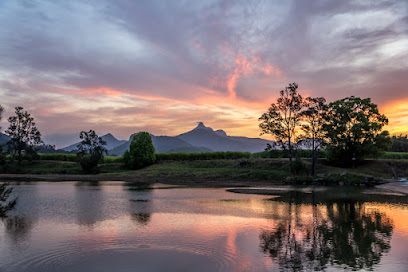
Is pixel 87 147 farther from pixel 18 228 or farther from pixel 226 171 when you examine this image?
pixel 18 228

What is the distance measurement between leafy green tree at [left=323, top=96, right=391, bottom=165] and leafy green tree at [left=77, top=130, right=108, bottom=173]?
45739 millimetres

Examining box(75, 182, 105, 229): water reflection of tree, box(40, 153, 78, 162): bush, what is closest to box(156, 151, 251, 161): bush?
box(40, 153, 78, 162): bush

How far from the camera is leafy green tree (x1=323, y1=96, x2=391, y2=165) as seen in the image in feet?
180

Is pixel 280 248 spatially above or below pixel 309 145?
below

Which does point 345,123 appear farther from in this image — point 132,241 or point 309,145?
point 132,241

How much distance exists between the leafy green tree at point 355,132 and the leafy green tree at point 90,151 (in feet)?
150

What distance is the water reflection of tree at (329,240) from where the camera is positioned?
1088cm

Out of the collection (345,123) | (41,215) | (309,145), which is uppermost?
(345,123)

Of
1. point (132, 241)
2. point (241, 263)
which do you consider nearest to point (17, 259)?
point (132, 241)

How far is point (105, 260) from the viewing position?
432 inches

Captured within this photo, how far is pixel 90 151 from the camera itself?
2709 inches

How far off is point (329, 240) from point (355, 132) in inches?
1853

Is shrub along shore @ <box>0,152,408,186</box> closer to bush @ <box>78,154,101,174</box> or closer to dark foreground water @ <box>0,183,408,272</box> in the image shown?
bush @ <box>78,154,101,174</box>

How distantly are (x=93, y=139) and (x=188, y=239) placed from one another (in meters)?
62.2
